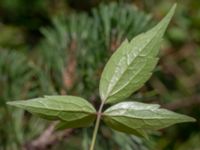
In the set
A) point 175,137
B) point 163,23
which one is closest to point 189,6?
point 175,137

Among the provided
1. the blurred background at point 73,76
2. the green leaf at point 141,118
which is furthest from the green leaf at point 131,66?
the blurred background at point 73,76

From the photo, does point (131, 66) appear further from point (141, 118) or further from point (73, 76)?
point (73, 76)

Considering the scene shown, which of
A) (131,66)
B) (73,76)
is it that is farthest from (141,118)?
(73,76)

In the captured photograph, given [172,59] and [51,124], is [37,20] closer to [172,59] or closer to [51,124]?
[172,59]

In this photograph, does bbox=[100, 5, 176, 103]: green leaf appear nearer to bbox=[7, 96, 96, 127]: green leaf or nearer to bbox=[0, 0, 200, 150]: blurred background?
bbox=[7, 96, 96, 127]: green leaf

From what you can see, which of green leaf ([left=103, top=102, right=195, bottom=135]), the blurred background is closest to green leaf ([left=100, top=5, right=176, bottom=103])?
green leaf ([left=103, top=102, right=195, bottom=135])

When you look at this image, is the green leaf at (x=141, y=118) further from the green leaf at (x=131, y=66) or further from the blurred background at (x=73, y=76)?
the blurred background at (x=73, y=76)
